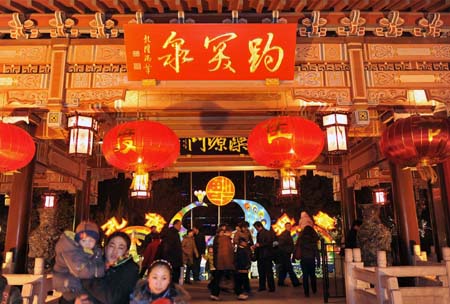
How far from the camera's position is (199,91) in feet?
16.9

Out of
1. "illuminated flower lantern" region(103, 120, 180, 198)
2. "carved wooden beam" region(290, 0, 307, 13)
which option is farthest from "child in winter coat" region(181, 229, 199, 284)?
"carved wooden beam" region(290, 0, 307, 13)

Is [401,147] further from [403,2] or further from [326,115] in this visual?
[403,2]

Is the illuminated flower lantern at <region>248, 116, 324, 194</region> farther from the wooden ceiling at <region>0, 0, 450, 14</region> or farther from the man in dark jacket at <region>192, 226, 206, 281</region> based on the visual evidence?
the man in dark jacket at <region>192, 226, 206, 281</region>

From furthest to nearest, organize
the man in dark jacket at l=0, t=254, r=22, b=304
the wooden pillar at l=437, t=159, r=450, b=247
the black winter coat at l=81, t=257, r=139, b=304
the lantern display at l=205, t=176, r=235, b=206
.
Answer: the lantern display at l=205, t=176, r=235, b=206, the wooden pillar at l=437, t=159, r=450, b=247, the man in dark jacket at l=0, t=254, r=22, b=304, the black winter coat at l=81, t=257, r=139, b=304

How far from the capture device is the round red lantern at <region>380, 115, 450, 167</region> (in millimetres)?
4812

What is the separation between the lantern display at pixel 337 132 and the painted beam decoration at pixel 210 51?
1.18 m

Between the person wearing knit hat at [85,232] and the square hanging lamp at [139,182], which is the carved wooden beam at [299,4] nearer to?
the square hanging lamp at [139,182]

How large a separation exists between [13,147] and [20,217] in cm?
292

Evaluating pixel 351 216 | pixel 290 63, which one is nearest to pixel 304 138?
pixel 290 63

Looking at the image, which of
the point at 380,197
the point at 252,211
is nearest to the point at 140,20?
the point at 380,197

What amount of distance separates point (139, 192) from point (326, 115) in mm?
5112

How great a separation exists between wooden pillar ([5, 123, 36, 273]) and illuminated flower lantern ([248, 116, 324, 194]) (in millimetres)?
4664

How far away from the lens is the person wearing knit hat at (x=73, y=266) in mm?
2693

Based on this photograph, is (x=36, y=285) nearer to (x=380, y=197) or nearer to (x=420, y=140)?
(x=420, y=140)
